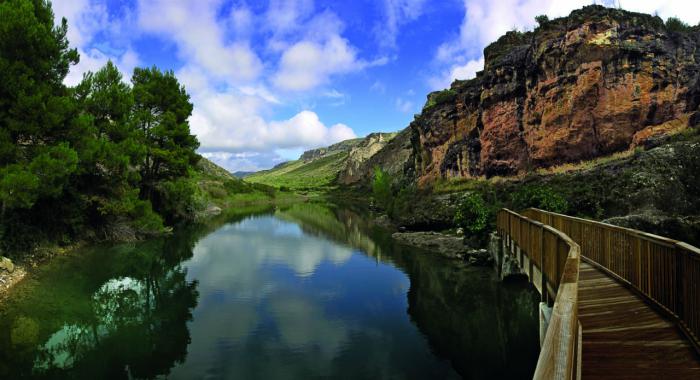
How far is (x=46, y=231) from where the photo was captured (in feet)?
101

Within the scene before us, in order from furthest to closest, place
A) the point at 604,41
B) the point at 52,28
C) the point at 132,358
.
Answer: the point at 604,41, the point at 52,28, the point at 132,358

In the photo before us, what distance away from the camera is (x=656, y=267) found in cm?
903

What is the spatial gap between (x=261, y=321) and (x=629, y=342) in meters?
16.5

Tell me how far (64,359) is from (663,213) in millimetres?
29695

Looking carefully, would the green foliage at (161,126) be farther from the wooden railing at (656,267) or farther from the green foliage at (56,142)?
the wooden railing at (656,267)

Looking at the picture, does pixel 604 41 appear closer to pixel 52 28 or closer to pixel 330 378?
pixel 330 378

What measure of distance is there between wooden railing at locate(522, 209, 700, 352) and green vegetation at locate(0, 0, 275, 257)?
27.3m

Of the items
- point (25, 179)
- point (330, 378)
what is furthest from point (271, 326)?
point (25, 179)

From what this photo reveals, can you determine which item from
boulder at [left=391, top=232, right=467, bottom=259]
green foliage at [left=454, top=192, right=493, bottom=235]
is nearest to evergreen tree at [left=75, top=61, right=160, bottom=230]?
boulder at [left=391, top=232, right=467, bottom=259]

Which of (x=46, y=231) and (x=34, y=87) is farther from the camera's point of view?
(x=46, y=231)

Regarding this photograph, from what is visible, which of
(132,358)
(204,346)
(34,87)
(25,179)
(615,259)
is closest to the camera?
(615,259)

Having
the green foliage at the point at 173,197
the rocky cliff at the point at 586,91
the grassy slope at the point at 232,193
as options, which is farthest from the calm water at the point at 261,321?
the grassy slope at the point at 232,193

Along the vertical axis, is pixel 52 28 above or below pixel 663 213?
above

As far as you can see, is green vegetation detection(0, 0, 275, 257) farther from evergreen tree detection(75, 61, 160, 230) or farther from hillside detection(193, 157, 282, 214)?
hillside detection(193, 157, 282, 214)
